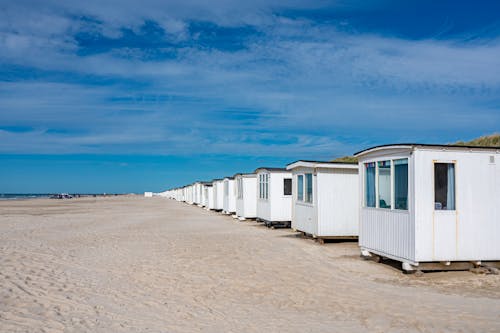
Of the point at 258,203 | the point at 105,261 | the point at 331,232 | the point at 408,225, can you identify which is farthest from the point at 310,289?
the point at 258,203

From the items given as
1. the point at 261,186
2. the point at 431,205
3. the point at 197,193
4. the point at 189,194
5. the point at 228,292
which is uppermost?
the point at 261,186

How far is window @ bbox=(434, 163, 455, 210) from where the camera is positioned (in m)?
9.53

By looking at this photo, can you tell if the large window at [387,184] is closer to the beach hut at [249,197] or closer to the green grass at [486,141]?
the beach hut at [249,197]

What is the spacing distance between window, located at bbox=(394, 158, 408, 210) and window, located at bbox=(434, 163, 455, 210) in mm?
564

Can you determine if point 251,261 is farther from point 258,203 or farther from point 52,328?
point 258,203

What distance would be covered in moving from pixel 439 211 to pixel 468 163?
1160 mm

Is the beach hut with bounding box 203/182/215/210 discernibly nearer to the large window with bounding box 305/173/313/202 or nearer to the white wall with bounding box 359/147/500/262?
the large window with bounding box 305/173/313/202

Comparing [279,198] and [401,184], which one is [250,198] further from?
[401,184]

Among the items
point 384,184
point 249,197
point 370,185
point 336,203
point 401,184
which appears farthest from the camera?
point 249,197

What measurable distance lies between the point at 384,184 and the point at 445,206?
1.50 meters

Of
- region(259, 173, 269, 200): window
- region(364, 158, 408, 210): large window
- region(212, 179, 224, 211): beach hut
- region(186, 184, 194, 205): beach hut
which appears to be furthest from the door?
region(186, 184, 194, 205): beach hut

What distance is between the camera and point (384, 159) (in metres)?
10.6

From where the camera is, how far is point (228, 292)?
318 inches

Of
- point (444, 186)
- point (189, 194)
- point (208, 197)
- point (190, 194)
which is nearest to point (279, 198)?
point (444, 186)
